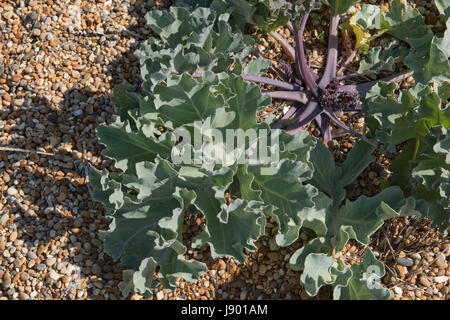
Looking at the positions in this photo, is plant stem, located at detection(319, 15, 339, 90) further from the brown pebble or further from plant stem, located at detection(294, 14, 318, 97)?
the brown pebble

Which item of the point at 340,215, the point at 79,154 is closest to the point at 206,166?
the point at 340,215

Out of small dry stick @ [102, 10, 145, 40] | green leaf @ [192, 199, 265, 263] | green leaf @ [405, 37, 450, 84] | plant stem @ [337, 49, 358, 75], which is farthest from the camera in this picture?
small dry stick @ [102, 10, 145, 40]

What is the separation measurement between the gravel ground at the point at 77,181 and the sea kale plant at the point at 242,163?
0.72 ft

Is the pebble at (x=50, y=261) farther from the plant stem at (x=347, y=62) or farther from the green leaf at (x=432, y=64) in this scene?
the green leaf at (x=432, y=64)

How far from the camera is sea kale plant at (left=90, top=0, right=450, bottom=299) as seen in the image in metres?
2.57

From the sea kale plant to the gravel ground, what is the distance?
0.72 feet

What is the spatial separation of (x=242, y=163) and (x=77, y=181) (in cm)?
101

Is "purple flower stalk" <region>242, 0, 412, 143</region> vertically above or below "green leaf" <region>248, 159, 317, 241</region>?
above

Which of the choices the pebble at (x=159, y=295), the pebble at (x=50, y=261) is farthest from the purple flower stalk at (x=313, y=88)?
the pebble at (x=50, y=261)

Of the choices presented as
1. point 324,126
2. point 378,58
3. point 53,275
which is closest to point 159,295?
point 53,275

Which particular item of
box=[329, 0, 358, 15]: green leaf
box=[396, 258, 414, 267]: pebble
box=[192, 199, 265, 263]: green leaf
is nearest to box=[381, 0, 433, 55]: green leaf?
box=[329, 0, 358, 15]: green leaf

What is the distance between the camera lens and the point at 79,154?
10.4 ft

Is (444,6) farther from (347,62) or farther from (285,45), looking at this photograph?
(285,45)

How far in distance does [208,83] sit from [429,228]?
135 centimetres
